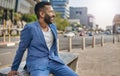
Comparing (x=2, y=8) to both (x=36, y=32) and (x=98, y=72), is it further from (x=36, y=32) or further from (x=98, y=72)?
(x=36, y=32)

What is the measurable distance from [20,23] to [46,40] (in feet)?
274

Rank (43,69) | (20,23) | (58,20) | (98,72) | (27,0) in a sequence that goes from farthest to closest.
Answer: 1. (58,20)
2. (27,0)
3. (20,23)
4. (98,72)
5. (43,69)

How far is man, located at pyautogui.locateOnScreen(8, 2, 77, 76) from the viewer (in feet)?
12.6

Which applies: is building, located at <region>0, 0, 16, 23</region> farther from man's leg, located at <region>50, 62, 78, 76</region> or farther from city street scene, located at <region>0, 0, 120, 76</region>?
man's leg, located at <region>50, 62, 78, 76</region>

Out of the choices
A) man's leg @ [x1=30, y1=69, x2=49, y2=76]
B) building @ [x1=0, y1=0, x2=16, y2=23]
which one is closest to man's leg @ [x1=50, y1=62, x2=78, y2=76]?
man's leg @ [x1=30, y1=69, x2=49, y2=76]

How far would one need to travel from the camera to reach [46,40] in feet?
13.0

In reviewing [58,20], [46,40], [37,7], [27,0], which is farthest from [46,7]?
[58,20]

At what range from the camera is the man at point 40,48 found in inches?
152

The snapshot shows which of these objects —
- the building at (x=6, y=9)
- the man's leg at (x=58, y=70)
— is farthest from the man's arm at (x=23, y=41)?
the building at (x=6, y=9)

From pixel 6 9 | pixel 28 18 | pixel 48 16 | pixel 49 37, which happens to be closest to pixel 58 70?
pixel 49 37

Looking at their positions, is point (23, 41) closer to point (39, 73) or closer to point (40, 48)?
point (40, 48)

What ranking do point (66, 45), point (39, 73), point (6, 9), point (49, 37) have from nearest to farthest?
point (39, 73), point (49, 37), point (66, 45), point (6, 9)

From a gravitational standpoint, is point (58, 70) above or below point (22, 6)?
below

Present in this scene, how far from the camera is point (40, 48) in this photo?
3908 millimetres
